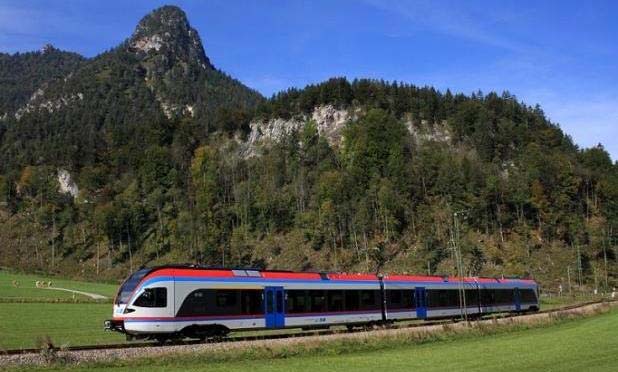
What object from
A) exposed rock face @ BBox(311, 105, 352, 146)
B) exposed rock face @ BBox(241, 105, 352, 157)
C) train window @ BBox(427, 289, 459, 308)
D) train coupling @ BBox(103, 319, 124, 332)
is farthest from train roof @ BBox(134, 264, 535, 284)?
exposed rock face @ BBox(241, 105, 352, 157)

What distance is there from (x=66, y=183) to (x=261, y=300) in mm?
170398

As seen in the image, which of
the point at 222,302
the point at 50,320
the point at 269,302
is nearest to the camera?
the point at 222,302

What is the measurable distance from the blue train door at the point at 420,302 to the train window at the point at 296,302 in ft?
40.6

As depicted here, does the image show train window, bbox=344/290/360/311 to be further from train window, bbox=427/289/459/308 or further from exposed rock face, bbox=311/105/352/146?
exposed rock face, bbox=311/105/352/146

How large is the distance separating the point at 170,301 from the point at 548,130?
150 meters

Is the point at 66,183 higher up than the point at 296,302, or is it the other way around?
the point at 66,183

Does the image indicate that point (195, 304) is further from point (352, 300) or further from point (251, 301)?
point (352, 300)

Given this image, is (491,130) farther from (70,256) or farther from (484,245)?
(70,256)

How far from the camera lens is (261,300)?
100 feet

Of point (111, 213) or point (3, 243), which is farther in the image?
point (3, 243)

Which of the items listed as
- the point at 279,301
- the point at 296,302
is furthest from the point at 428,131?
the point at 279,301

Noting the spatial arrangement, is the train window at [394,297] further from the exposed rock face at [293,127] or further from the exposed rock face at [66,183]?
the exposed rock face at [66,183]

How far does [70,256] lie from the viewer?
148500 mm

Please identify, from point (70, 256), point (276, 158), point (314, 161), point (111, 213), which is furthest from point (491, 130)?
point (70, 256)
